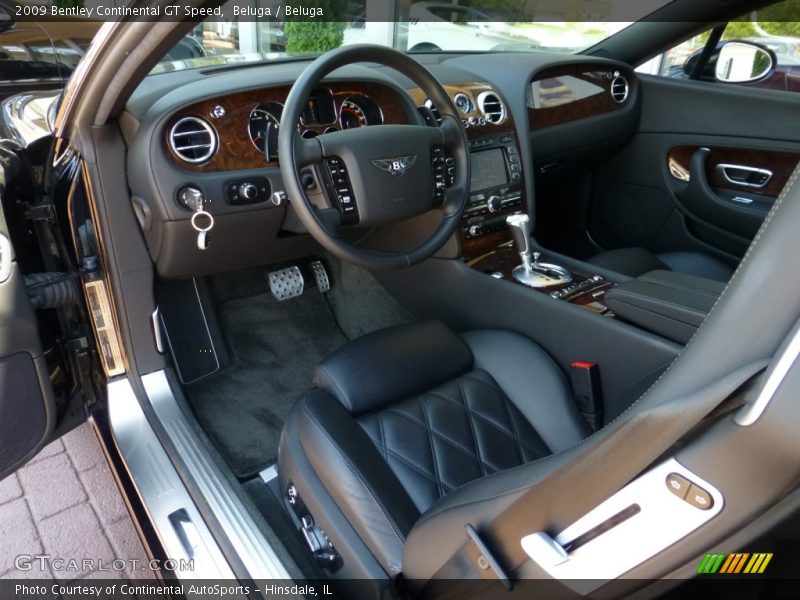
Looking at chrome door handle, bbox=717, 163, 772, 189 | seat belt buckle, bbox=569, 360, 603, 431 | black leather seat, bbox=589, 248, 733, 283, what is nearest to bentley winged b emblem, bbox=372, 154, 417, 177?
seat belt buckle, bbox=569, 360, 603, 431

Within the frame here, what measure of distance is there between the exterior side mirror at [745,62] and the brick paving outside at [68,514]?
2.81m

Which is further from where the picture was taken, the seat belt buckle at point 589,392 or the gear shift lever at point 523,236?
the gear shift lever at point 523,236

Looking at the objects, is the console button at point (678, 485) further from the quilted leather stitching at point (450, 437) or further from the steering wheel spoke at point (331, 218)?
the steering wheel spoke at point (331, 218)

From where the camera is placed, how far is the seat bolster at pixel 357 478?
3.59 feet

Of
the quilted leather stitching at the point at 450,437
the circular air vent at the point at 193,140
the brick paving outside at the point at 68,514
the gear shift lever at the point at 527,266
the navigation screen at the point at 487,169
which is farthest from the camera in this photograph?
the navigation screen at the point at 487,169

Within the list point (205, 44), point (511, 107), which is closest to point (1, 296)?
point (205, 44)

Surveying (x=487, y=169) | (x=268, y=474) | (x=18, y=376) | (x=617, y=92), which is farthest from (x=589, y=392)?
(x=617, y=92)

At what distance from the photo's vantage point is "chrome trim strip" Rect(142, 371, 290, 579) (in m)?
1.28

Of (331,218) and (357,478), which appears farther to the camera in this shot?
(331,218)

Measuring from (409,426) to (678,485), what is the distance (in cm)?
81

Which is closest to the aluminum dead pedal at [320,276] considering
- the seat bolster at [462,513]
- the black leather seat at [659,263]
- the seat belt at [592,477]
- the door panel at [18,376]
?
the black leather seat at [659,263]

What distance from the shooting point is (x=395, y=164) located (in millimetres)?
1454

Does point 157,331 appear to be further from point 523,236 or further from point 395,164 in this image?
point 523,236

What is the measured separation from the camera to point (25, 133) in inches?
63.9
